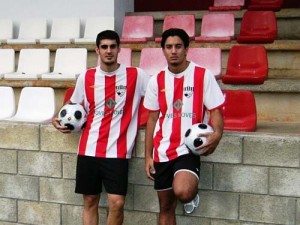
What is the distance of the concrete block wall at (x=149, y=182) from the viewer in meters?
3.76

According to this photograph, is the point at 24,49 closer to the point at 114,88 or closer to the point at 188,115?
the point at 114,88

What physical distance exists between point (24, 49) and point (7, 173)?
2839 millimetres

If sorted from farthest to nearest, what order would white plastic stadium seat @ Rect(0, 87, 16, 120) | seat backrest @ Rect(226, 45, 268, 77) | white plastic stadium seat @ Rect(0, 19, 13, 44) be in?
white plastic stadium seat @ Rect(0, 19, 13, 44) < seat backrest @ Rect(226, 45, 268, 77) < white plastic stadium seat @ Rect(0, 87, 16, 120)

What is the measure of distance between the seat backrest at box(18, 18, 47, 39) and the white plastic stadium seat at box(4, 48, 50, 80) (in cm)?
77

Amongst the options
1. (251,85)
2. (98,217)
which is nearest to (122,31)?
(251,85)

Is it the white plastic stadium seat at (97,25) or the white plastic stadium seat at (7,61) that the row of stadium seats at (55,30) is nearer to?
the white plastic stadium seat at (97,25)

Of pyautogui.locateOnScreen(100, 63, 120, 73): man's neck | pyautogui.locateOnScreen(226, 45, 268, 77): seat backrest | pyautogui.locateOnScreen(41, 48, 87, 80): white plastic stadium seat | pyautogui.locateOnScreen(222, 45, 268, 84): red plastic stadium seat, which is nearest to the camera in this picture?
pyautogui.locateOnScreen(100, 63, 120, 73): man's neck

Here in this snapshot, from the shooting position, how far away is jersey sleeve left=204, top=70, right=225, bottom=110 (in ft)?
11.0

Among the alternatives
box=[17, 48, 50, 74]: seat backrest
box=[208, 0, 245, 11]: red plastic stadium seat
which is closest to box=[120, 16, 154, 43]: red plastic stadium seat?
box=[208, 0, 245, 11]: red plastic stadium seat

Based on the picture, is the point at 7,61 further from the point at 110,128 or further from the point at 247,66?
the point at 110,128

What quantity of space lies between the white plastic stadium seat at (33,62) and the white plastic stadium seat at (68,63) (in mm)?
136

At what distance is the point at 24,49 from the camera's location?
6.98 metres

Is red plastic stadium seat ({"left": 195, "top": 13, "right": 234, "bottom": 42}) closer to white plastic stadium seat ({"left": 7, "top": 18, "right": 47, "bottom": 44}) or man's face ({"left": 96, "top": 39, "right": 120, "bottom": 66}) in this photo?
white plastic stadium seat ({"left": 7, "top": 18, "right": 47, "bottom": 44})

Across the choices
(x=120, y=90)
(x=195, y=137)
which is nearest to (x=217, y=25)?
(x=120, y=90)
